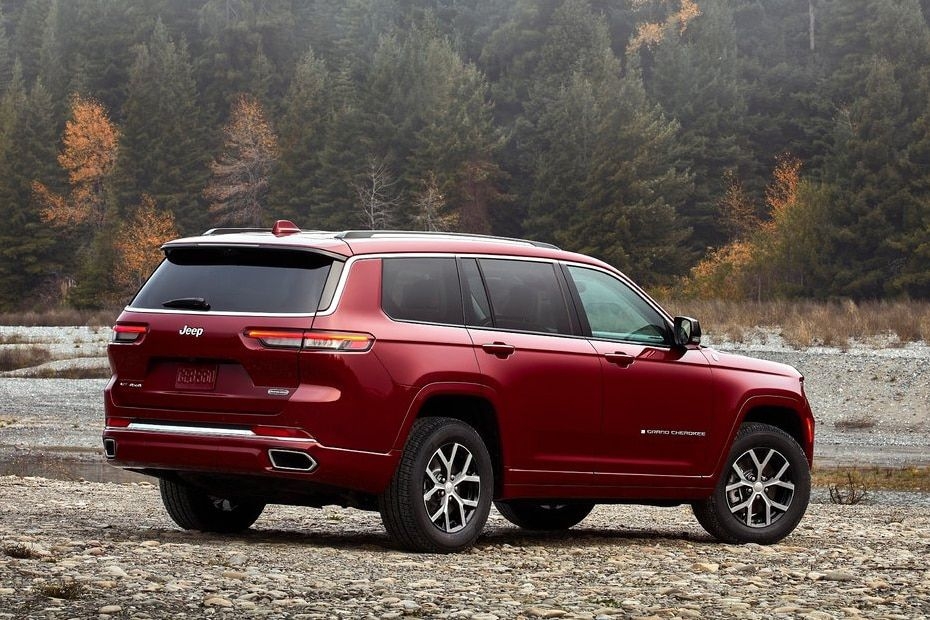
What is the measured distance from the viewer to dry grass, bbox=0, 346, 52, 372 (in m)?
45.9

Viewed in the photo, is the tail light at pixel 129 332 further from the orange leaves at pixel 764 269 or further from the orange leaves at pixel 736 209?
the orange leaves at pixel 736 209

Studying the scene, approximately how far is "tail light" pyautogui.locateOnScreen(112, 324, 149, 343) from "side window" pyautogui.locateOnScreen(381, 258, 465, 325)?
1419 millimetres

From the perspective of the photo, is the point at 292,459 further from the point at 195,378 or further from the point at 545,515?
the point at 545,515

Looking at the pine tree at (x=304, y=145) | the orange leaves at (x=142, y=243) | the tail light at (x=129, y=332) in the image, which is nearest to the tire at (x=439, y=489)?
the tail light at (x=129, y=332)

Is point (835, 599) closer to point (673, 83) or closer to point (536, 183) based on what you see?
point (536, 183)

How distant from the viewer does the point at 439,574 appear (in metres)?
7.80

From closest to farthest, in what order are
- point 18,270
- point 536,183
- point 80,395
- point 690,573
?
point 690,573, point 80,395, point 536,183, point 18,270

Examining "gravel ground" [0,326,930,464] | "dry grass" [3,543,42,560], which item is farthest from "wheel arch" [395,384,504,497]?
"gravel ground" [0,326,930,464]

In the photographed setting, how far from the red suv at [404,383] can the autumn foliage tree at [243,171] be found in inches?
3233

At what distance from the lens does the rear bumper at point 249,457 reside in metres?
8.20

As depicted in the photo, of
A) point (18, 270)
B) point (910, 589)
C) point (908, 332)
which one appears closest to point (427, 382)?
point (910, 589)

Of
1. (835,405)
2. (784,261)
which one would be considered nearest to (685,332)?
(835,405)

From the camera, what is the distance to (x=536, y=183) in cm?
8031

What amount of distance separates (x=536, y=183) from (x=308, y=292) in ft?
237
